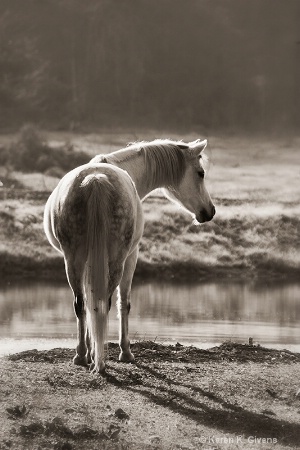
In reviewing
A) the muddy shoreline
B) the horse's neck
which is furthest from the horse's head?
the muddy shoreline

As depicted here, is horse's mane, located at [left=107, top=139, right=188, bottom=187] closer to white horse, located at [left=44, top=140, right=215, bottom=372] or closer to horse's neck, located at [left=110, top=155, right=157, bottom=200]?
horse's neck, located at [left=110, top=155, right=157, bottom=200]

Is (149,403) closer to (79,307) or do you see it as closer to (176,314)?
(79,307)

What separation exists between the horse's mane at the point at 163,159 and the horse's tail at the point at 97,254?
3.54 feet

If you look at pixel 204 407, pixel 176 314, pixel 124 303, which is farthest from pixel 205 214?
pixel 176 314

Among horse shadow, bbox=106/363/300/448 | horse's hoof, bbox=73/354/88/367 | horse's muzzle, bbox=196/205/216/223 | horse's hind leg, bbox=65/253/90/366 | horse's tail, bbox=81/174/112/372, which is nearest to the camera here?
horse shadow, bbox=106/363/300/448

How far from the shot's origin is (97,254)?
4.02 metres

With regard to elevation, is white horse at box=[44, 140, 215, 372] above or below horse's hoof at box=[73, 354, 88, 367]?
above

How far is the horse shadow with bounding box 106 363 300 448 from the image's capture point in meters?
3.63

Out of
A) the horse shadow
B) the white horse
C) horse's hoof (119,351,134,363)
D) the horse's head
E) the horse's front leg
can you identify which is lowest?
the horse shadow

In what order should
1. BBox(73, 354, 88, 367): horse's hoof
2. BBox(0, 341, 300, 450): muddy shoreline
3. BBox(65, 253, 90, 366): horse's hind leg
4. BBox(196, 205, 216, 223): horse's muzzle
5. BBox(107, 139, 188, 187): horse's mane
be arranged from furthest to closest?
BBox(196, 205, 216, 223): horse's muzzle → BBox(107, 139, 188, 187): horse's mane → BBox(73, 354, 88, 367): horse's hoof → BBox(65, 253, 90, 366): horse's hind leg → BBox(0, 341, 300, 450): muddy shoreline

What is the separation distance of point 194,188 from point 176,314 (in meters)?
3.49

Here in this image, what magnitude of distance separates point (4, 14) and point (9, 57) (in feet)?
2.10

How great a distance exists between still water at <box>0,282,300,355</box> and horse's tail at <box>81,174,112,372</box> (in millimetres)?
1992

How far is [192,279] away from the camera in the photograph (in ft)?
35.7
